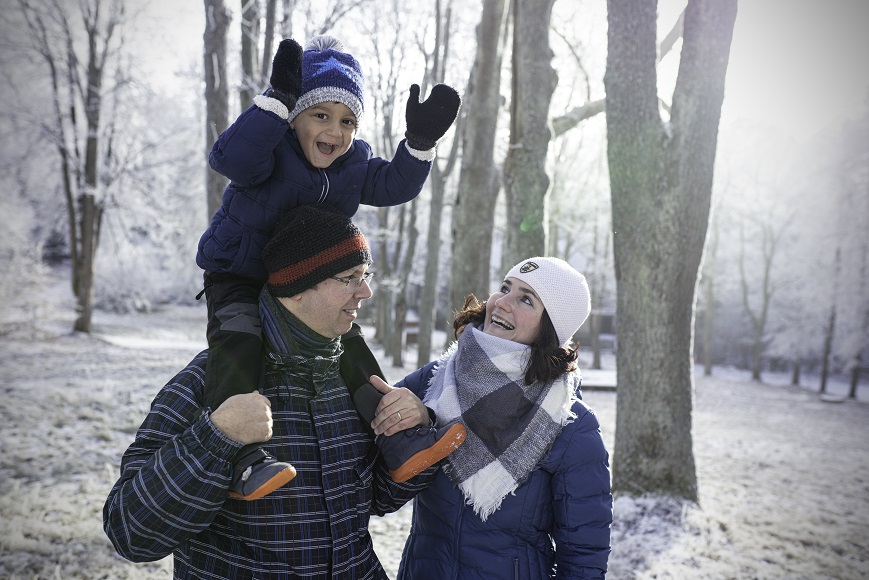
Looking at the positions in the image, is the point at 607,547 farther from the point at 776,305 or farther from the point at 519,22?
the point at 776,305

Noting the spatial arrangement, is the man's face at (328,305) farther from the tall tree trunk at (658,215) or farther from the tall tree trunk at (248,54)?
the tall tree trunk at (248,54)

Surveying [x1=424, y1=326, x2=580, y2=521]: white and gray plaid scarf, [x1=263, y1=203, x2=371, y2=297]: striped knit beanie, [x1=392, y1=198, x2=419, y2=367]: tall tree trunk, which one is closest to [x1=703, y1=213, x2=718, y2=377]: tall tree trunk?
[x1=392, y1=198, x2=419, y2=367]: tall tree trunk

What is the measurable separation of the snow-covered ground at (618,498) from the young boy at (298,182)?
9.16ft

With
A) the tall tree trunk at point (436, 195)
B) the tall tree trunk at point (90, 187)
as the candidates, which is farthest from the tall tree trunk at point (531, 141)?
the tall tree trunk at point (90, 187)

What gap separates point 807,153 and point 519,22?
2403 centimetres

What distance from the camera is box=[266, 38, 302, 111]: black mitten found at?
180 centimetres

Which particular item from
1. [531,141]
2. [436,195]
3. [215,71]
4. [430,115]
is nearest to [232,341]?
[430,115]

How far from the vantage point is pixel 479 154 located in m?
6.14

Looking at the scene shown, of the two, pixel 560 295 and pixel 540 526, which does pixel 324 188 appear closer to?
pixel 560 295

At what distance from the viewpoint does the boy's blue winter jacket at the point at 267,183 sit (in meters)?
1.85

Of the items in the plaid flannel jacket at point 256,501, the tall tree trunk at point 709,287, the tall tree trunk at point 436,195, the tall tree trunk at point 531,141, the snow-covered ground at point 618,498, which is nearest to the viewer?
the plaid flannel jacket at point 256,501

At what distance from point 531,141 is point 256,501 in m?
4.71

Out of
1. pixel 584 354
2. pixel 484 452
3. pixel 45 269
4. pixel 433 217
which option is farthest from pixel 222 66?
pixel 584 354

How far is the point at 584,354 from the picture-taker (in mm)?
31500
